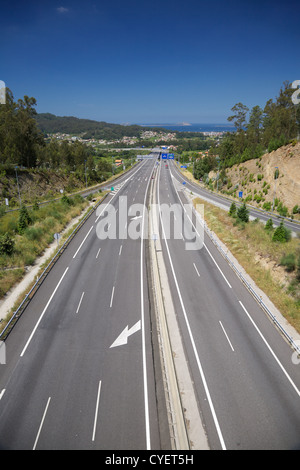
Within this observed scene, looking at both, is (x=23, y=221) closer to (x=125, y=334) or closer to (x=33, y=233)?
(x=33, y=233)

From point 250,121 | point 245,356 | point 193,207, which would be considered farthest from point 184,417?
point 250,121

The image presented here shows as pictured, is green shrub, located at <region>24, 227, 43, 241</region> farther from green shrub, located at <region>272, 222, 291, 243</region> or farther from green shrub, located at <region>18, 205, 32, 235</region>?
green shrub, located at <region>272, 222, 291, 243</region>

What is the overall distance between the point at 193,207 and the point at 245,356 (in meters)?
40.4

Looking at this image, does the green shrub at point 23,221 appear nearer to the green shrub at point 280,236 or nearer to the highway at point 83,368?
the highway at point 83,368

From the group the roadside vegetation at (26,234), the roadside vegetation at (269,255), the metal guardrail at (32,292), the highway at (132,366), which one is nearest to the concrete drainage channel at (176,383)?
the highway at (132,366)

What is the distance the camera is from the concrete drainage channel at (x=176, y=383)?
40.1 ft

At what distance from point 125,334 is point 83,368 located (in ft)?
12.6

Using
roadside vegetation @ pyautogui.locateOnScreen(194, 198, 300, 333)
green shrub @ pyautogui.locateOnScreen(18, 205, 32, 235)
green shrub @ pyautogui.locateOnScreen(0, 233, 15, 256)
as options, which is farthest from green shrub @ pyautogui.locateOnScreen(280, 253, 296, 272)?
green shrub @ pyautogui.locateOnScreen(18, 205, 32, 235)

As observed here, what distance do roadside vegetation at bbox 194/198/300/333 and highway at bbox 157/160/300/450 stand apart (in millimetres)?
2340

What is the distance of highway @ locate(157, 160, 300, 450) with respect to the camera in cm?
1272

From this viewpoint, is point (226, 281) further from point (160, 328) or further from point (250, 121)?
point (250, 121)

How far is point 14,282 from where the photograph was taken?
83.3 ft

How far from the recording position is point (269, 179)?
2452 inches

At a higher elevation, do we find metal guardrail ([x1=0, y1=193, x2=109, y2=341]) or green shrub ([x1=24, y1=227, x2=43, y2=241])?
green shrub ([x1=24, y1=227, x2=43, y2=241])
